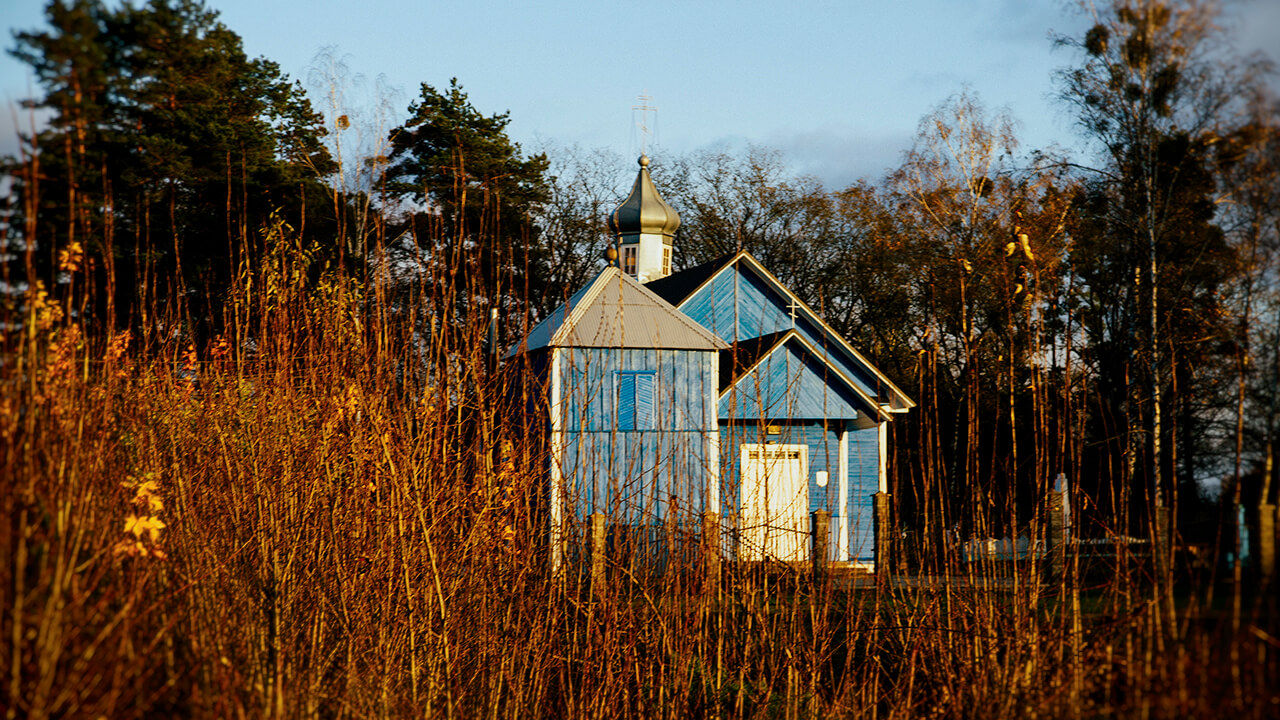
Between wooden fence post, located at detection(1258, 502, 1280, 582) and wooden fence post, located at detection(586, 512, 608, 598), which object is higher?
wooden fence post, located at detection(1258, 502, 1280, 582)

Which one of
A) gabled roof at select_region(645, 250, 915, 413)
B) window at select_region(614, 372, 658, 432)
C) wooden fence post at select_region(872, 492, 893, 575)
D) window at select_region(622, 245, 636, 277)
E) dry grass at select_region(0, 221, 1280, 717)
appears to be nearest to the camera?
dry grass at select_region(0, 221, 1280, 717)

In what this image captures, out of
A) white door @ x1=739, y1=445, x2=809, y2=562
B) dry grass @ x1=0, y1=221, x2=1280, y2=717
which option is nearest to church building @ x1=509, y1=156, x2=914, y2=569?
white door @ x1=739, y1=445, x2=809, y2=562

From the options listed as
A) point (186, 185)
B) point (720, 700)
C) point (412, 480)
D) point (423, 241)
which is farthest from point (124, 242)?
point (423, 241)

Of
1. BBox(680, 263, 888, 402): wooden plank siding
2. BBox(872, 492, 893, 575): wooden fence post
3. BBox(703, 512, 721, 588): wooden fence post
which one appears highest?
BBox(680, 263, 888, 402): wooden plank siding

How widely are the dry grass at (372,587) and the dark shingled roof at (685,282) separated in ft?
46.6

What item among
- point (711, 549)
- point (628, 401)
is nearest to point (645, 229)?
point (628, 401)

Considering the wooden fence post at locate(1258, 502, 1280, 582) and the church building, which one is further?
the church building

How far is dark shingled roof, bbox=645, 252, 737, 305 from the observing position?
2097cm

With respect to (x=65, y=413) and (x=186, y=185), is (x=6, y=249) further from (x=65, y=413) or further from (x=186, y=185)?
(x=186, y=185)

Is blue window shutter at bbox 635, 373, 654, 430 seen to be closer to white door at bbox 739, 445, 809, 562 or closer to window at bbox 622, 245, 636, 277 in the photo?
white door at bbox 739, 445, 809, 562

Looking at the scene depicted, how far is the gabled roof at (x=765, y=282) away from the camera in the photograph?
65.1 feet

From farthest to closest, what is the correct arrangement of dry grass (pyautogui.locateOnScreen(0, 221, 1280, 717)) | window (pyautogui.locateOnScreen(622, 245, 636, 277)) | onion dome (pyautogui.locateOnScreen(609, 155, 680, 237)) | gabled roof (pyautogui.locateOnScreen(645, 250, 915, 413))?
1. window (pyautogui.locateOnScreen(622, 245, 636, 277))
2. onion dome (pyautogui.locateOnScreen(609, 155, 680, 237))
3. gabled roof (pyautogui.locateOnScreen(645, 250, 915, 413))
4. dry grass (pyautogui.locateOnScreen(0, 221, 1280, 717))

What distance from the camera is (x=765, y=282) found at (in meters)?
21.8

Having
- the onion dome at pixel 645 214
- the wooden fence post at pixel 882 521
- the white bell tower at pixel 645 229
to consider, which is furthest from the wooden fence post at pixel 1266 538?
the onion dome at pixel 645 214
